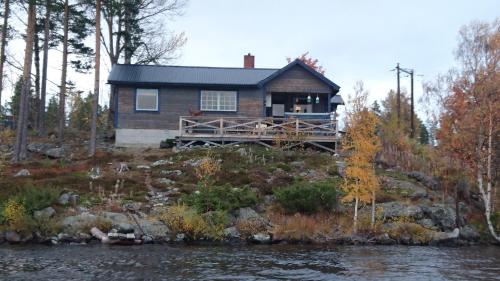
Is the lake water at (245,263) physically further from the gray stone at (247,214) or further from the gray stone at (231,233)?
the gray stone at (247,214)

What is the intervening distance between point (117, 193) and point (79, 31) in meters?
19.4

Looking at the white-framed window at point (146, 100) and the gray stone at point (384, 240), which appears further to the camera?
the white-framed window at point (146, 100)

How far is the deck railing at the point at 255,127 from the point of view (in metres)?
29.0

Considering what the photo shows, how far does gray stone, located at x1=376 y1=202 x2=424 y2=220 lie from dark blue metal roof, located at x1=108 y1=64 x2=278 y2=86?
13.2 meters

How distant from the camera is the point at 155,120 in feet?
102

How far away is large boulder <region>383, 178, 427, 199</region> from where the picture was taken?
22159mm

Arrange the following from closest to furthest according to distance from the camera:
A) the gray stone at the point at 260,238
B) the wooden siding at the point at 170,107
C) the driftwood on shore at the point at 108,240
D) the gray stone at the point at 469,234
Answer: the driftwood on shore at the point at 108,240, the gray stone at the point at 260,238, the gray stone at the point at 469,234, the wooden siding at the point at 170,107

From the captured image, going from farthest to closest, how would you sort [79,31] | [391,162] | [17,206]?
[79,31]
[391,162]
[17,206]

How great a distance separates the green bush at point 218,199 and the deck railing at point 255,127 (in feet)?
28.6

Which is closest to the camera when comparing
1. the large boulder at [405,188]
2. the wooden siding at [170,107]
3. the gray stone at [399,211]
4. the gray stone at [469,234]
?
the gray stone at [469,234]

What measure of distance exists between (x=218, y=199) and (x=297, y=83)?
1412 cm

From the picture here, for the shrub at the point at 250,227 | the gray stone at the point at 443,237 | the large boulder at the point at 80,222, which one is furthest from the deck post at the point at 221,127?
the gray stone at the point at 443,237

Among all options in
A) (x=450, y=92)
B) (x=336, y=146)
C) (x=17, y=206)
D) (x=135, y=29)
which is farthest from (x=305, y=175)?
(x=135, y=29)

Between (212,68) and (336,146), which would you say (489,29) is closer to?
(336,146)
